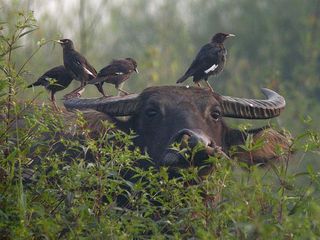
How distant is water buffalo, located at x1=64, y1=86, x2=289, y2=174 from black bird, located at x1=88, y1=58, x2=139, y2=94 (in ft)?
0.51

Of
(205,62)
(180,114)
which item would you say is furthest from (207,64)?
(180,114)

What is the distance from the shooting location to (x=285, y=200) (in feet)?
18.0

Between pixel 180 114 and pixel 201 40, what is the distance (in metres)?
19.4

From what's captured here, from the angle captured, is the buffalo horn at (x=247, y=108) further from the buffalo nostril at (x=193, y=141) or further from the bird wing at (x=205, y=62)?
the buffalo nostril at (x=193, y=141)

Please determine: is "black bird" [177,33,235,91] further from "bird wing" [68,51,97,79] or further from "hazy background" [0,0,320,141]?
"hazy background" [0,0,320,141]

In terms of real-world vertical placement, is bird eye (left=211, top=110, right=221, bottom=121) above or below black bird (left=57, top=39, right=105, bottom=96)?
below

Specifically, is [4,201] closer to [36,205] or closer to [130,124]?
[36,205]

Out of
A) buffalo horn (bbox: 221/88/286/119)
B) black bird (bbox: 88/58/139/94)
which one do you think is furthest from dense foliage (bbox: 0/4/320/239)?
buffalo horn (bbox: 221/88/286/119)

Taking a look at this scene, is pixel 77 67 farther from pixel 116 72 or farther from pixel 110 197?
pixel 110 197

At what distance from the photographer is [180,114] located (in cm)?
759

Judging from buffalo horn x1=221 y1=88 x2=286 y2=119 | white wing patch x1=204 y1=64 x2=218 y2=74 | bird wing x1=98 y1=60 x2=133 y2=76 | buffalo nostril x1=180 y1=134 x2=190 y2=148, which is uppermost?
buffalo nostril x1=180 y1=134 x2=190 y2=148

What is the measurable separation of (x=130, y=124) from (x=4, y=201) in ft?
8.26

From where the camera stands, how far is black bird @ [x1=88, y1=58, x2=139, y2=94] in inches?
318

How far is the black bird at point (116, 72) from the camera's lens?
807 centimetres
